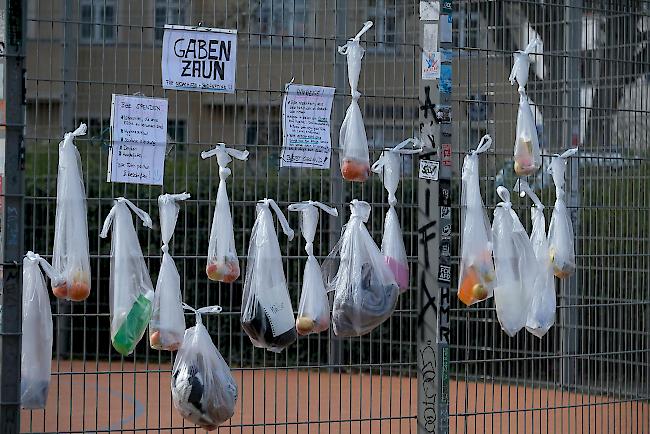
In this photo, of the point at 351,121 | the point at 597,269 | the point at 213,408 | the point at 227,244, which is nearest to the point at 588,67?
the point at 597,269

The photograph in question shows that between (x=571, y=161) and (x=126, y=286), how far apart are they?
114 inches

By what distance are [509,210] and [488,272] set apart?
0.37m

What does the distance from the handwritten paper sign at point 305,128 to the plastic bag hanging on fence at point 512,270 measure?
884mm

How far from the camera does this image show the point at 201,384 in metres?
4.47

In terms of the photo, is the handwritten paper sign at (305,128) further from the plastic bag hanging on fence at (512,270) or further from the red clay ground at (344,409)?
the red clay ground at (344,409)

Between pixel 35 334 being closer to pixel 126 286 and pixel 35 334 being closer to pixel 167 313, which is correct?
pixel 126 286

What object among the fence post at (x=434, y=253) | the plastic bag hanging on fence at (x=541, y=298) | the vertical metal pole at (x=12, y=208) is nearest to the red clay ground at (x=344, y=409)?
the plastic bag hanging on fence at (x=541, y=298)


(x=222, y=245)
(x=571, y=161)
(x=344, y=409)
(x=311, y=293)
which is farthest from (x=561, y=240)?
(x=344, y=409)

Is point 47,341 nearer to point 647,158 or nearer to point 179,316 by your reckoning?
point 179,316

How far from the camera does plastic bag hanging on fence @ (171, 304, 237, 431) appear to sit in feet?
14.7

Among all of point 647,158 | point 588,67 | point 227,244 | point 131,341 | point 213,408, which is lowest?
point 213,408

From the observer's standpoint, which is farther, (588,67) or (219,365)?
(588,67)

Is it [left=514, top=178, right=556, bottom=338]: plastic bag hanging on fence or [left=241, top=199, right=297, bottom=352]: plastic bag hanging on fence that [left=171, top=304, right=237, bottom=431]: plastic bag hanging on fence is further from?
[left=514, top=178, right=556, bottom=338]: plastic bag hanging on fence

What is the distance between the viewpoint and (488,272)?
16.3 ft
